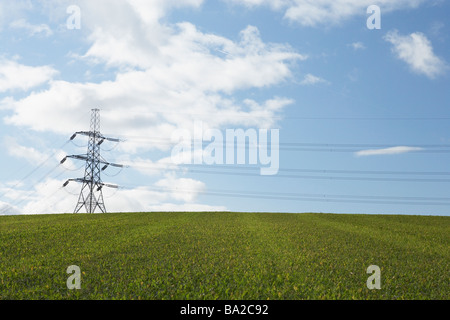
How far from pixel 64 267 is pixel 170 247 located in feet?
19.1

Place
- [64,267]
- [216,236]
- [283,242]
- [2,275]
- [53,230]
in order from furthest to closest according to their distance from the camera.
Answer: [53,230]
[216,236]
[283,242]
[64,267]
[2,275]

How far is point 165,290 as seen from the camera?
1242 centimetres

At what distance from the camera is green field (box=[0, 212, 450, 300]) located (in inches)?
496

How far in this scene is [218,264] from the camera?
16156mm

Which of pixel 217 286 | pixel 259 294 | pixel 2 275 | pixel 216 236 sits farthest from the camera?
pixel 216 236

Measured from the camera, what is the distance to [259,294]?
12023 mm

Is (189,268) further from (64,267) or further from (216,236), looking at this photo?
(216,236)

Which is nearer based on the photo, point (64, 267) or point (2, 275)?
point (2, 275)

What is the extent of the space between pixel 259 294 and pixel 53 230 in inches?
861

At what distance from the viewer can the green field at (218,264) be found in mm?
12586
